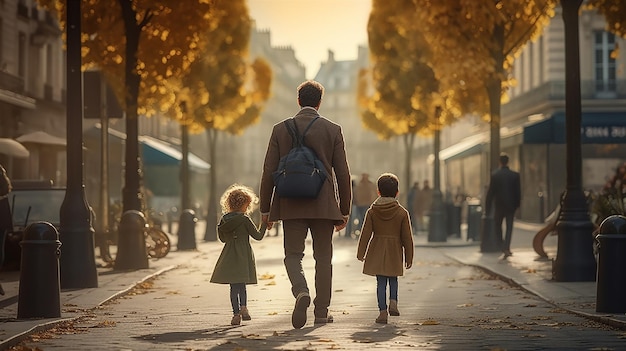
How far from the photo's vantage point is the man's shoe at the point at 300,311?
34.2ft

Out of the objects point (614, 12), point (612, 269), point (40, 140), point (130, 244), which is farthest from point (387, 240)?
point (40, 140)

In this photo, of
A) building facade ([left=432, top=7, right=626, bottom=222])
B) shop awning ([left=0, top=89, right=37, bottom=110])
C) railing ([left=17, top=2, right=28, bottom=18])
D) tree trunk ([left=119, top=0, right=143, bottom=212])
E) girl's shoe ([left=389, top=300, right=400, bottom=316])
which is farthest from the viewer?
railing ([left=17, top=2, right=28, bottom=18])

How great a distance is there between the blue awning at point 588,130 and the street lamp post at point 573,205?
24.3 meters

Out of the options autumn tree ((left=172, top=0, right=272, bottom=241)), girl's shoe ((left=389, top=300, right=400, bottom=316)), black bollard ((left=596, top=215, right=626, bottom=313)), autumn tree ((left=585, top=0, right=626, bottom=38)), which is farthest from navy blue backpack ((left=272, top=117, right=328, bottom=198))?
autumn tree ((left=172, top=0, right=272, bottom=241))

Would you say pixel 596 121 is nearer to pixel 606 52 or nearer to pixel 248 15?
pixel 606 52

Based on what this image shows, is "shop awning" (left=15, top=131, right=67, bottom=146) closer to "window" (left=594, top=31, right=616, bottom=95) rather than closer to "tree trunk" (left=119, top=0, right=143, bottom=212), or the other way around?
"tree trunk" (left=119, top=0, right=143, bottom=212)

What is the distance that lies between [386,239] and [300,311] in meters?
1.56

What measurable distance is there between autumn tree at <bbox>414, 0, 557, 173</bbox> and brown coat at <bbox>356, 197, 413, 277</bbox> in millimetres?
12165

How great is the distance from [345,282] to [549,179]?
2831 cm

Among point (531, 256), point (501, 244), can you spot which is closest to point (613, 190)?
point (531, 256)

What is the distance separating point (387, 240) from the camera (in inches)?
463

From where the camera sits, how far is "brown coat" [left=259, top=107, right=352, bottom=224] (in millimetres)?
10594

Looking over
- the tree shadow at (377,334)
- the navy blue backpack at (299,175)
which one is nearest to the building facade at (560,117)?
the tree shadow at (377,334)

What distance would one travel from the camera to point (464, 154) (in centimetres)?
5131
